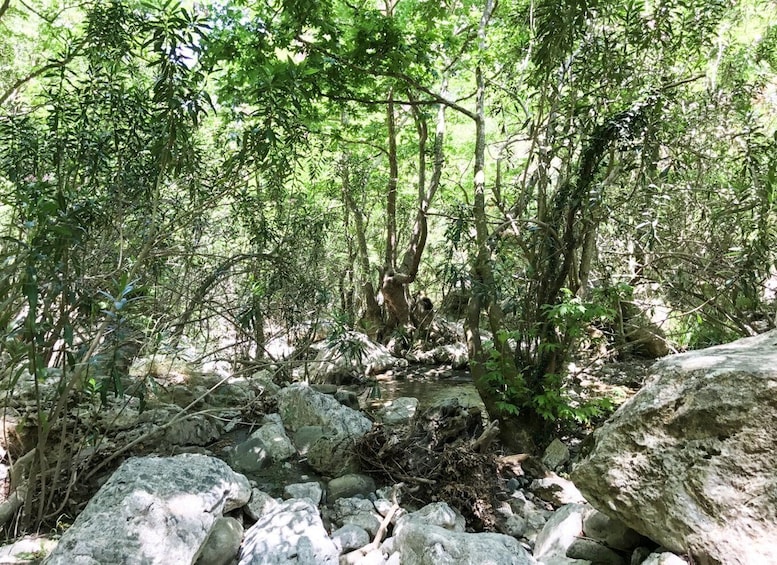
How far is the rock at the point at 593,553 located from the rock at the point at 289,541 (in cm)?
137

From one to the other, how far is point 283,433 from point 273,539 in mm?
2041

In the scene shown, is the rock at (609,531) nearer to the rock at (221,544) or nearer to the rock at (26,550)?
the rock at (221,544)

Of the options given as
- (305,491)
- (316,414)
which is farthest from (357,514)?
(316,414)

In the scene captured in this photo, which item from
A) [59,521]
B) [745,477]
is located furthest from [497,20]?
[59,521]

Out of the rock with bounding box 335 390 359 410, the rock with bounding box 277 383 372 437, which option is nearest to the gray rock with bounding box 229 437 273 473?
the rock with bounding box 277 383 372 437

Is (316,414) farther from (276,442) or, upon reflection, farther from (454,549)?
(454,549)

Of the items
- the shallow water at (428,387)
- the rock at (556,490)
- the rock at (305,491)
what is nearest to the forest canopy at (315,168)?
the rock at (556,490)

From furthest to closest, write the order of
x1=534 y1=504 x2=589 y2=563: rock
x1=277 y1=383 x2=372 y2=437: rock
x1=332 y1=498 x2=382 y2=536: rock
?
x1=277 y1=383 x2=372 y2=437: rock, x1=332 y1=498 x2=382 y2=536: rock, x1=534 y1=504 x2=589 y2=563: rock

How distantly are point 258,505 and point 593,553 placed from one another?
2.13 meters

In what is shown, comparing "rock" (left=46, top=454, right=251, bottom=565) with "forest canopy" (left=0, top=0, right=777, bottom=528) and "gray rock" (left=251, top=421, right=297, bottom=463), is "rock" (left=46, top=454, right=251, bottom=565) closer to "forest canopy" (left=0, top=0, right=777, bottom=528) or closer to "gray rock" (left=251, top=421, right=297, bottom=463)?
"forest canopy" (left=0, top=0, right=777, bottom=528)

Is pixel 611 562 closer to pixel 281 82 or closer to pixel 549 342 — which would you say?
pixel 549 342

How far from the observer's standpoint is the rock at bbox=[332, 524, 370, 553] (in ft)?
10.4

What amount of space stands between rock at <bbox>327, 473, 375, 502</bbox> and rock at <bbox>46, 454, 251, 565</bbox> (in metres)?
1.19

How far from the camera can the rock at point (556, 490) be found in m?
4.10
